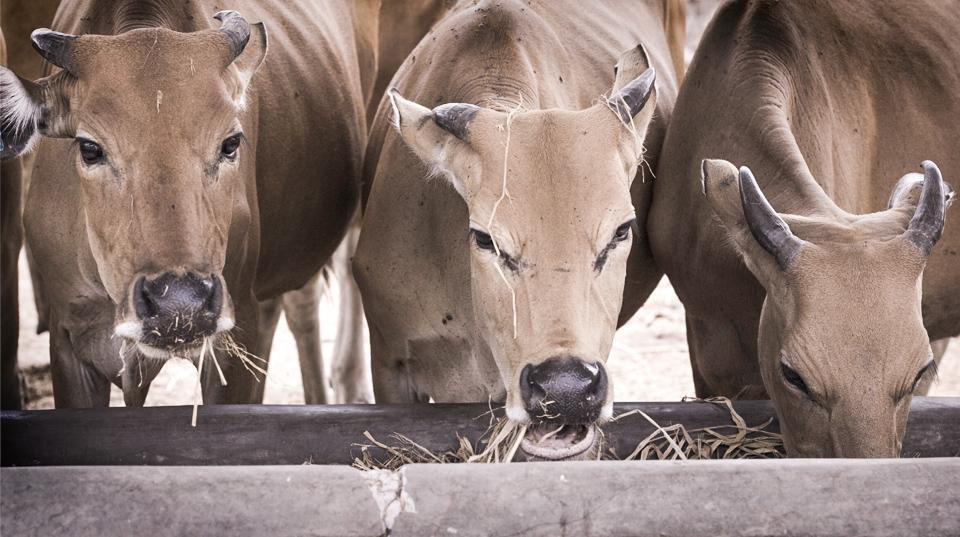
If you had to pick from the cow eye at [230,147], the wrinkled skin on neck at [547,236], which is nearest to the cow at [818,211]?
the wrinkled skin on neck at [547,236]

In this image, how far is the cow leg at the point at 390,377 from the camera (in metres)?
6.22

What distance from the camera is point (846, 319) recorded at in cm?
457

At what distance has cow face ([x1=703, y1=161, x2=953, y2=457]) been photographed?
4.52 m

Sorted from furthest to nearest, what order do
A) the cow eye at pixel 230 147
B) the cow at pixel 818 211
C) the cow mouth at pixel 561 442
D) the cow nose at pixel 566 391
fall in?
Result: the cow eye at pixel 230 147 → the cow at pixel 818 211 → the cow mouth at pixel 561 442 → the cow nose at pixel 566 391

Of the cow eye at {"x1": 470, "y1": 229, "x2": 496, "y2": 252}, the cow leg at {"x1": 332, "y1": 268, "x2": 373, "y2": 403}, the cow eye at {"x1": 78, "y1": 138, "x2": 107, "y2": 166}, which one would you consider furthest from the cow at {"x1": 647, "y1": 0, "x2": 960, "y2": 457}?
the cow leg at {"x1": 332, "y1": 268, "x2": 373, "y2": 403}

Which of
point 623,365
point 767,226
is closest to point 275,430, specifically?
A: point 767,226

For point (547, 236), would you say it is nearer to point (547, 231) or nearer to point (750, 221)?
point (547, 231)

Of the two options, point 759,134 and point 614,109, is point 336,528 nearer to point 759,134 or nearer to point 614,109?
point 614,109

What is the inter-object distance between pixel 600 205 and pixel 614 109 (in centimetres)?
46

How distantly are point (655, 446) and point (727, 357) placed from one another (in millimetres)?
1402

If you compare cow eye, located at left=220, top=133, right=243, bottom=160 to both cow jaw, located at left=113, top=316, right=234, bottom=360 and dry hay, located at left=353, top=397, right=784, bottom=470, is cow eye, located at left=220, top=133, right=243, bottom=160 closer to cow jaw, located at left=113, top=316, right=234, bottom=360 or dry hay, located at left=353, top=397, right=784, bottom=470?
cow jaw, located at left=113, top=316, right=234, bottom=360

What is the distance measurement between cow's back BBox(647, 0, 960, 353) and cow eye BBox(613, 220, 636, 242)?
46.4 inches

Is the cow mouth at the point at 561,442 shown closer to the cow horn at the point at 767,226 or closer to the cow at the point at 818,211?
the cow at the point at 818,211

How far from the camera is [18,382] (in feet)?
27.3
